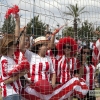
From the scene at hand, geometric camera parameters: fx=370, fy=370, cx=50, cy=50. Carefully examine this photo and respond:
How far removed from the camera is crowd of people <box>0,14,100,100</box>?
4812mm

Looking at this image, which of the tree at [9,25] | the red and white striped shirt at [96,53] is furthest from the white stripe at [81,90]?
the tree at [9,25]

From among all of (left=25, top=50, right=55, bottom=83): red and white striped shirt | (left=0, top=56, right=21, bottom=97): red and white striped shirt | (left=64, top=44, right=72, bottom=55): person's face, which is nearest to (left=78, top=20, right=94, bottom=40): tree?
(left=64, top=44, right=72, bottom=55): person's face

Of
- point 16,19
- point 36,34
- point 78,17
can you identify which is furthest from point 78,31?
point 16,19

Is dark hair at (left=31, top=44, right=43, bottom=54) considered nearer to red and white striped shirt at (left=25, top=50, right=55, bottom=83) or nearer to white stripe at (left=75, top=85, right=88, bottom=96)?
red and white striped shirt at (left=25, top=50, right=55, bottom=83)

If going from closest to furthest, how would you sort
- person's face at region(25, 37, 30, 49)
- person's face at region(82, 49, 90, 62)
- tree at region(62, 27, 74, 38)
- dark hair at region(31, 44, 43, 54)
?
1. person's face at region(25, 37, 30, 49)
2. dark hair at region(31, 44, 43, 54)
3. tree at region(62, 27, 74, 38)
4. person's face at region(82, 49, 90, 62)

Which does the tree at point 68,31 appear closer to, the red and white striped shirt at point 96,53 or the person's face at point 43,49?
the person's face at point 43,49

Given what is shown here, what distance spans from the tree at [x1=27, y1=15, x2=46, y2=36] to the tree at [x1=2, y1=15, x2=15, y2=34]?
8.6 inches

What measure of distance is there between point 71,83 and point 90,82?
61cm

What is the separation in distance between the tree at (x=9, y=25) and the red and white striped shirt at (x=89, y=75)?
1588mm

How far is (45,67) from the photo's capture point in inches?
208

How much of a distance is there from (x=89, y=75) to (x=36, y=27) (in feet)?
4.78

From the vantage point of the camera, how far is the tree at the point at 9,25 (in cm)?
486

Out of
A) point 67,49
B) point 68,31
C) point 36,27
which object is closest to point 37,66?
point 36,27

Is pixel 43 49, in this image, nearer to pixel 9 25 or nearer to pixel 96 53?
pixel 9 25
